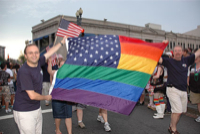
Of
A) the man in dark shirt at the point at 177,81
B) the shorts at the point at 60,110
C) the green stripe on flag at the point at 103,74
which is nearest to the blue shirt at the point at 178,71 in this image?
the man in dark shirt at the point at 177,81

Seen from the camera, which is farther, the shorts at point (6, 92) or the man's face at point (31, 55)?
the shorts at point (6, 92)

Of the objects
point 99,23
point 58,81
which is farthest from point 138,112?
point 99,23

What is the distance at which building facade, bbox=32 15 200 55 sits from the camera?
32.6 m

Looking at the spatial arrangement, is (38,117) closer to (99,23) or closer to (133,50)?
(133,50)

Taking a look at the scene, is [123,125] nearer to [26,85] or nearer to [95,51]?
[95,51]

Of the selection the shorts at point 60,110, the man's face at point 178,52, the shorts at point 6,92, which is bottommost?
the shorts at point 6,92

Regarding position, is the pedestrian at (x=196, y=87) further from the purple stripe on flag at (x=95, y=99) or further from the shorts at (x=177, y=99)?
the purple stripe on flag at (x=95, y=99)

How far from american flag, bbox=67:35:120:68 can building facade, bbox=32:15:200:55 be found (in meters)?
27.6

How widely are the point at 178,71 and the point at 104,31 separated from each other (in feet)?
101

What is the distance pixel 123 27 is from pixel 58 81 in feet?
114

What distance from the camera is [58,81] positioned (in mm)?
3393

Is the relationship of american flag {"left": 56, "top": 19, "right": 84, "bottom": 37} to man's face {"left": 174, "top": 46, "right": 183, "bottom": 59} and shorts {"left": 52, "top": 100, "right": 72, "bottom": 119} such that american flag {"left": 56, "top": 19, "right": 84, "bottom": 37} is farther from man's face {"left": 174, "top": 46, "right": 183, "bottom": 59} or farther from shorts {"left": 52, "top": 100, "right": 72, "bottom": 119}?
man's face {"left": 174, "top": 46, "right": 183, "bottom": 59}

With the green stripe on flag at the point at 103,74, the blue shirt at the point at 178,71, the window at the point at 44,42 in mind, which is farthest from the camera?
the window at the point at 44,42

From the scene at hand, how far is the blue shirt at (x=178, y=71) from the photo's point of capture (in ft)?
13.9
